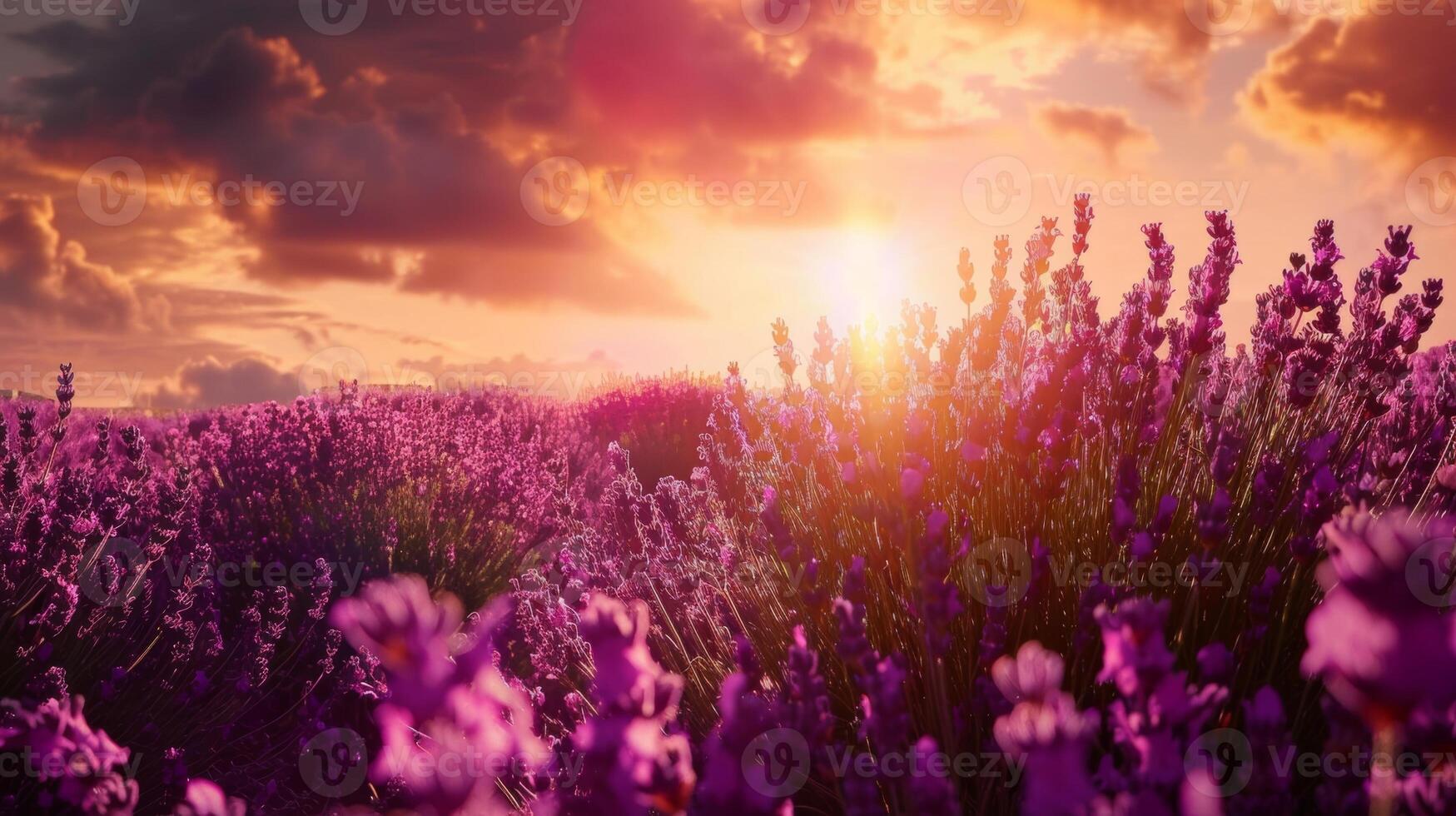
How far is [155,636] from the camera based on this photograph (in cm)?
395

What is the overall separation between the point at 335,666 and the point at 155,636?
2.62ft

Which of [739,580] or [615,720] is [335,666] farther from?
[615,720]
